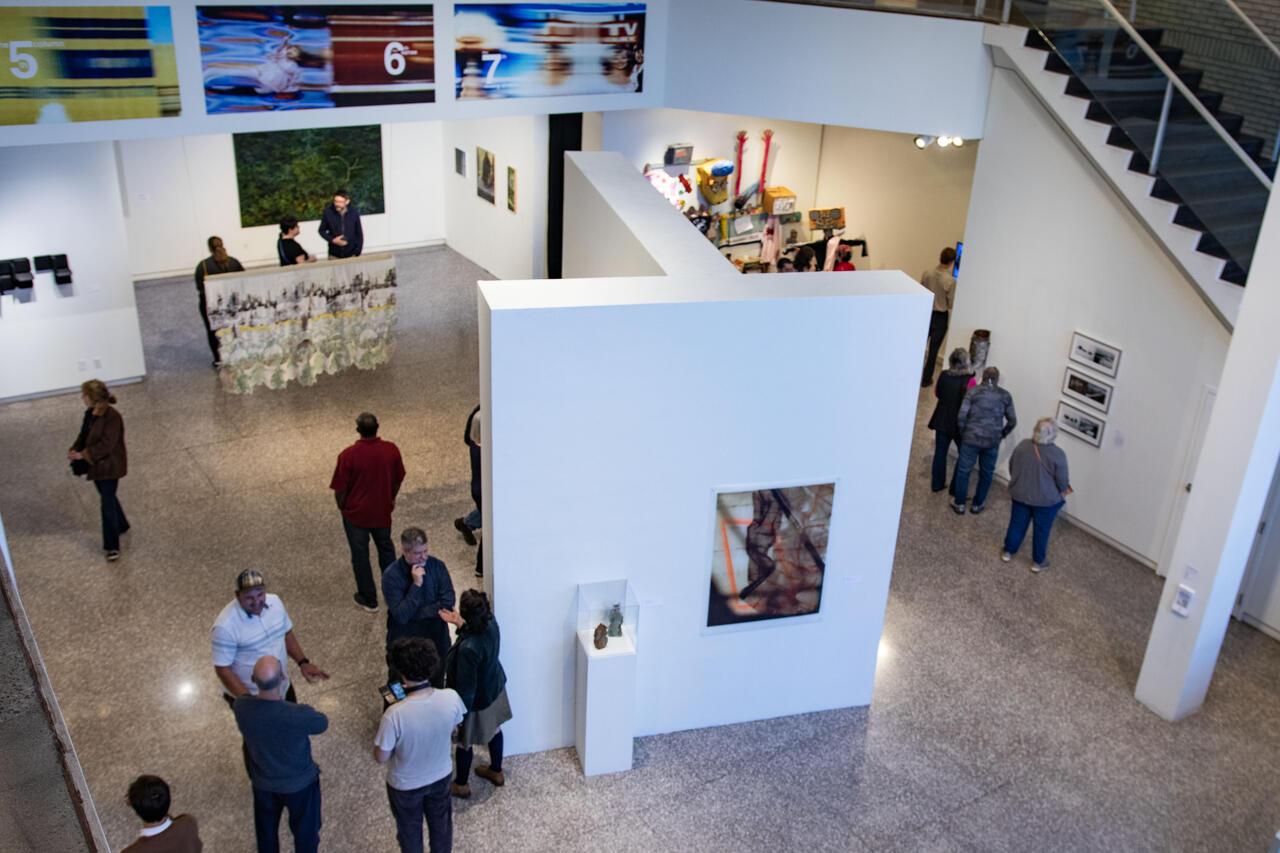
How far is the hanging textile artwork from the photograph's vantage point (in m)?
12.2

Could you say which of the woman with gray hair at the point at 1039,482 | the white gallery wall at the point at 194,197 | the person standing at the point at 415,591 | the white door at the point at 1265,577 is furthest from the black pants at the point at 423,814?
the white gallery wall at the point at 194,197

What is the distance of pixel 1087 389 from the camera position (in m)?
11.1

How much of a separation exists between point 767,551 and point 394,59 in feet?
18.3

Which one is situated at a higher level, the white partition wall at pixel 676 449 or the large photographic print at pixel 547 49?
the large photographic print at pixel 547 49

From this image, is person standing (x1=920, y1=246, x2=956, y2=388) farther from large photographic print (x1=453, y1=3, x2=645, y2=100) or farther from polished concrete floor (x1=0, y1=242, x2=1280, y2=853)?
large photographic print (x1=453, y1=3, x2=645, y2=100)

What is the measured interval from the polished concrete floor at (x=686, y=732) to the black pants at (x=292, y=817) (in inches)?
19.6

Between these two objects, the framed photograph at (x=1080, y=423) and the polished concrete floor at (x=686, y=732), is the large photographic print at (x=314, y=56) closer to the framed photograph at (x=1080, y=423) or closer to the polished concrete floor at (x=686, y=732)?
the polished concrete floor at (x=686, y=732)

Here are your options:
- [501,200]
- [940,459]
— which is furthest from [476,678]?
[501,200]

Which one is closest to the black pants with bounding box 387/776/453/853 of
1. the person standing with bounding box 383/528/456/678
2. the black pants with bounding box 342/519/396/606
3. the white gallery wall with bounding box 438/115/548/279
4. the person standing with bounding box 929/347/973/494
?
the person standing with bounding box 383/528/456/678

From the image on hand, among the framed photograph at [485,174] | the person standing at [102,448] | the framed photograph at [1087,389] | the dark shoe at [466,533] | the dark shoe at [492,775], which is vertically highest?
the framed photograph at [485,174]

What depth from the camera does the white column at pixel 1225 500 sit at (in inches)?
300

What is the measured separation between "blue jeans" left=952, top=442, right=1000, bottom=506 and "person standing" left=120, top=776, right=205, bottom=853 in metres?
7.86

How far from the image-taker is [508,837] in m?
7.31

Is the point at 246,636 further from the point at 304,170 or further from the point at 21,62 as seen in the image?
the point at 304,170
